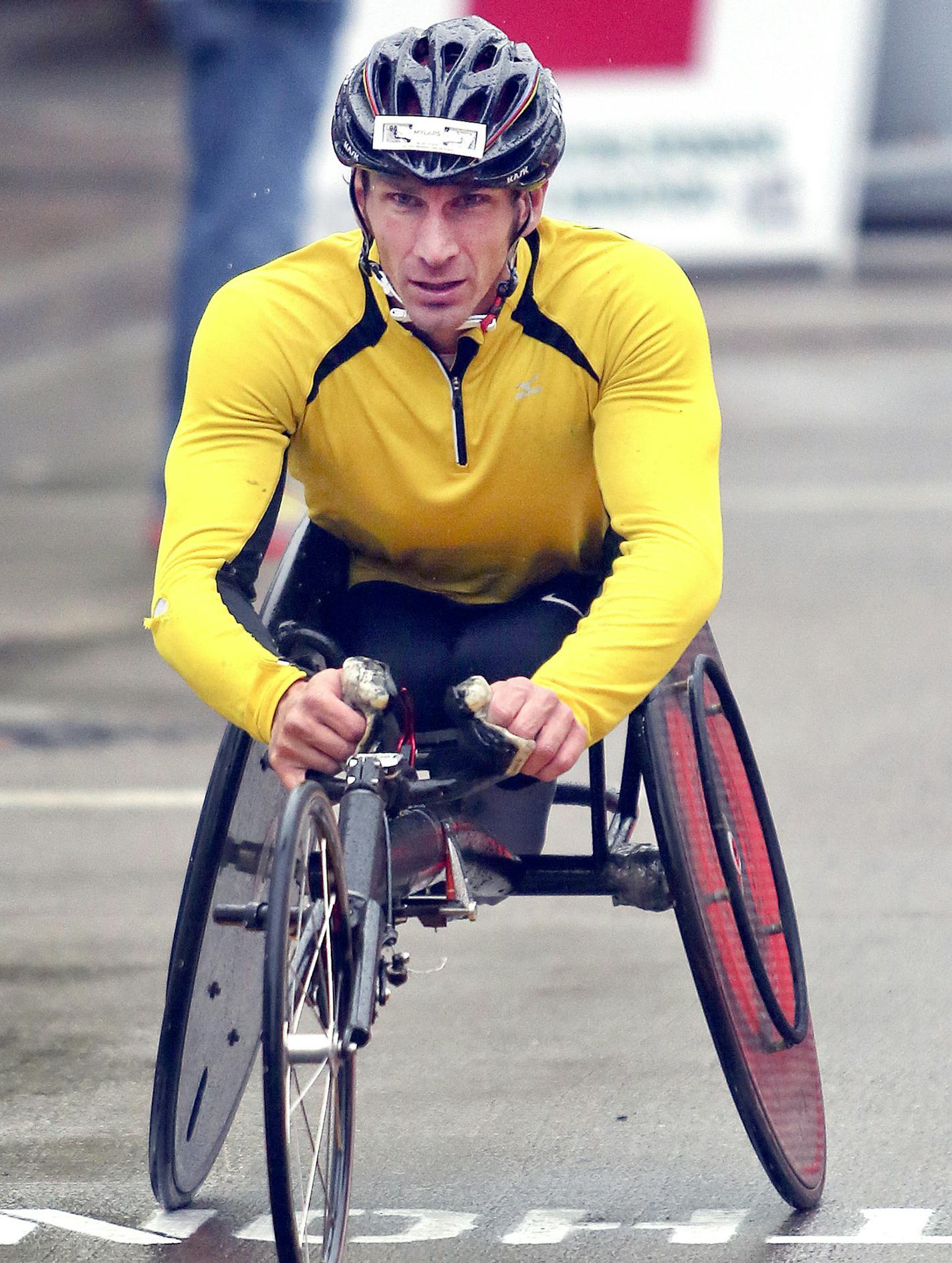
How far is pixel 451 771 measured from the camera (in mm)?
3543

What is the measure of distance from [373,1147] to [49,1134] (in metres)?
0.56

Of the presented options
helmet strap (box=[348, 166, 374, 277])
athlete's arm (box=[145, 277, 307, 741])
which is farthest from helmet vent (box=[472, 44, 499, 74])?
athlete's arm (box=[145, 277, 307, 741])

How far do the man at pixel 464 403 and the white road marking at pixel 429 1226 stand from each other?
0.70 meters

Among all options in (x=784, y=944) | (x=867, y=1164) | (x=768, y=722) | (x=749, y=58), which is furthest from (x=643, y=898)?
(x=749, y=58)

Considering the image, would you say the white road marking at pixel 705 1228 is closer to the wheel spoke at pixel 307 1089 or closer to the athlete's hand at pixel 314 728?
the wheel spoke at pixel 307 1089

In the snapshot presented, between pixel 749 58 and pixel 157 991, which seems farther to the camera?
pixel 749 58

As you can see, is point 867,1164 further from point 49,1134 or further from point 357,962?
point 49,1134

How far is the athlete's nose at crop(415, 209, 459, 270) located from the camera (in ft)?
11.5

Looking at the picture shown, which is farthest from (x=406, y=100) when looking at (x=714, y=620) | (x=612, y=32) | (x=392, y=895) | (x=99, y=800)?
(x=612, y=32)

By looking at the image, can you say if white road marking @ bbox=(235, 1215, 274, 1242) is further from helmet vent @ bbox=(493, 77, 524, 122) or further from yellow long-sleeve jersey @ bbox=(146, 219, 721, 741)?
helmet vent @ bbox=(493, 77, 524, 122)

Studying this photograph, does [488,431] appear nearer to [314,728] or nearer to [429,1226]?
[314,728]

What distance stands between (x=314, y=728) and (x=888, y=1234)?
121 centimetres

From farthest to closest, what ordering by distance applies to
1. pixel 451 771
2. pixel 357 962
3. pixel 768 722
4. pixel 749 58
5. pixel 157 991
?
pixel 749 58 → pixel 768 722 → pixel 157 991 → pixel 451 771 → pixel 357 962

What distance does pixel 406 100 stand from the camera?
11.6 ft
